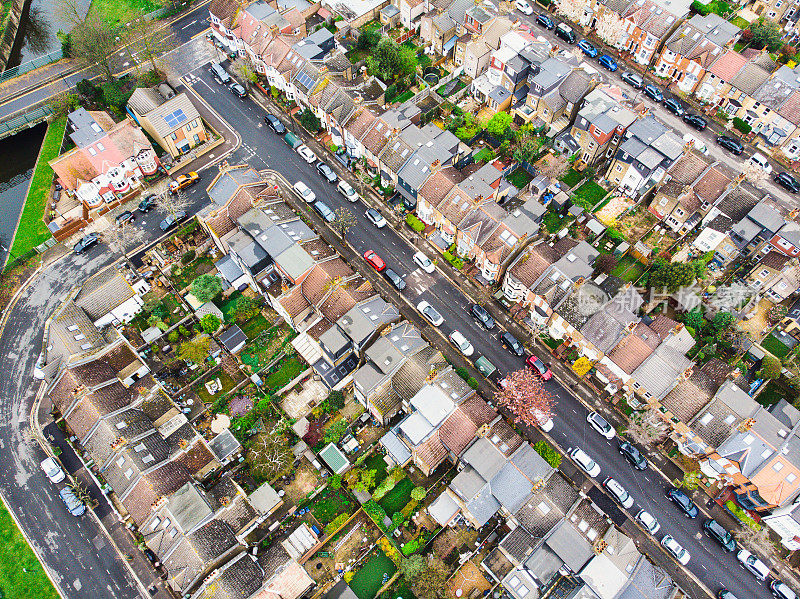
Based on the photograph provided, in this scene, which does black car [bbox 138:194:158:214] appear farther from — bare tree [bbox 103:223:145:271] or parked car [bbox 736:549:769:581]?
parked car [bbox 736:549:769:581]

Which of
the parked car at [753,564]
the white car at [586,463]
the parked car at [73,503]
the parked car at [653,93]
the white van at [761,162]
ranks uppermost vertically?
the parked car at [73,503]

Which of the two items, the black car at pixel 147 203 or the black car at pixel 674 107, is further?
the black car at pixel 674 107

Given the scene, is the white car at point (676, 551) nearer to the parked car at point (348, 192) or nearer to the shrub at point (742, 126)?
the parked car at point (348, 192)

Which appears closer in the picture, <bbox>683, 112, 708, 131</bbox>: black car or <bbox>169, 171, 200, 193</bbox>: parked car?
<bbox>169, 171, 200, 193</bbox>: parked car

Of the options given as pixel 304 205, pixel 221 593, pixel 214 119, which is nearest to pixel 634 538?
pixel 221 593

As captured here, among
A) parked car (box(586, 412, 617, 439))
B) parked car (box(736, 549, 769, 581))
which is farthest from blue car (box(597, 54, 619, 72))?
parked car (box(736, 549, 769, 581))

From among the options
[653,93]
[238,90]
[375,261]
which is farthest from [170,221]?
[653,93]

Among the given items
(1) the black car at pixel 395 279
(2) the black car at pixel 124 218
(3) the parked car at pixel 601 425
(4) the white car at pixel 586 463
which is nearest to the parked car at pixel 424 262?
(1) the black car at pixel 395 279
